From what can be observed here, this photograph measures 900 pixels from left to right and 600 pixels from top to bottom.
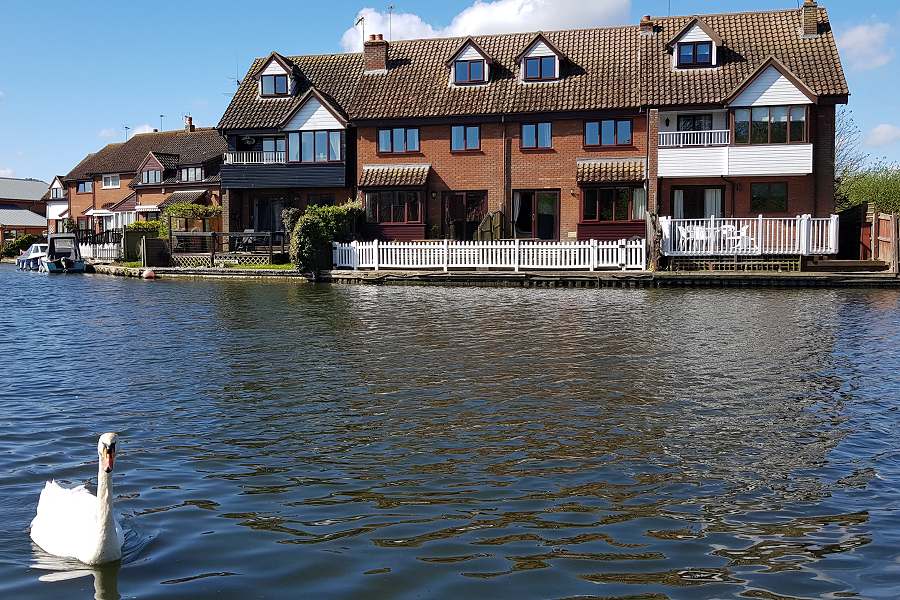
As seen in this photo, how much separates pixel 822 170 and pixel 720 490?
33043 mm

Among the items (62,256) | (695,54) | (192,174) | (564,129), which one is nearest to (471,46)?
(564,129)

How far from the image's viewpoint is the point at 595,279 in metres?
31.9

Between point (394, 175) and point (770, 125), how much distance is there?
17.0m

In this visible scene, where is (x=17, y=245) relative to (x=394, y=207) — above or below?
below

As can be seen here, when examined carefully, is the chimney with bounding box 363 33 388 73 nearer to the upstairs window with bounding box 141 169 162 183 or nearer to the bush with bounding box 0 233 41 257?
the upstairs window with bounding box 141 169 162 183

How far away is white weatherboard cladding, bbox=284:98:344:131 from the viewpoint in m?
44.0

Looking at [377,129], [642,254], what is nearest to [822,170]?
[642,254]

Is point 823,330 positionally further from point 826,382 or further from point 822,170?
point 822,170

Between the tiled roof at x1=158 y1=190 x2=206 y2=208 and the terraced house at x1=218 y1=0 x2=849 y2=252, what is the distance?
1375 cm

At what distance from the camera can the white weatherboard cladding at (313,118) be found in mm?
43969

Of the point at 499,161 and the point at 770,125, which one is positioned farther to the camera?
the point at 499,161

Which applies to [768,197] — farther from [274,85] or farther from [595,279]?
[274,85]

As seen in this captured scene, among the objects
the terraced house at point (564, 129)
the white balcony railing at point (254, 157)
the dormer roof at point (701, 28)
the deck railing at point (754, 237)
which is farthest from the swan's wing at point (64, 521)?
the white balcony railing at point (254, 157)

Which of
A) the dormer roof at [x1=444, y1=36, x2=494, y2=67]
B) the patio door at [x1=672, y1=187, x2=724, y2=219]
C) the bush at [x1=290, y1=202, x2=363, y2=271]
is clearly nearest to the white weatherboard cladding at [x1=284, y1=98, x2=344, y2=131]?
the dormer roof at [x1=444, y1=36, x2=494, y2=67]
